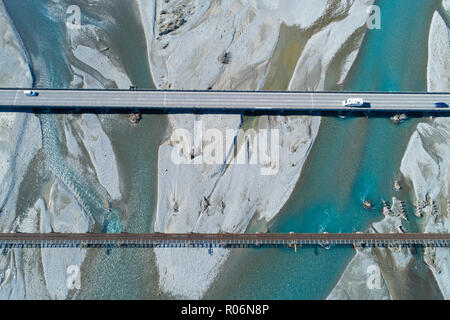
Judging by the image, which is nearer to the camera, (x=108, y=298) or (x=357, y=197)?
(x=108, y=298)

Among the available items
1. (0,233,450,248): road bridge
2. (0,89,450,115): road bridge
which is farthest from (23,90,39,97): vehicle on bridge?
(0,233,450,248): road bridge

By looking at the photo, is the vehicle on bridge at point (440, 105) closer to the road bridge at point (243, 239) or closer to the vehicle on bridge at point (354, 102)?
the vehicle on bridge at point (354, 102)

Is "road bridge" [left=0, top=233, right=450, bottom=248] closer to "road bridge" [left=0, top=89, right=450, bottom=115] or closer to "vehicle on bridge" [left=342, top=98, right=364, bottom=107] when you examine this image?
"road bridge" [left=0, top=89, right=450, bottom=115]

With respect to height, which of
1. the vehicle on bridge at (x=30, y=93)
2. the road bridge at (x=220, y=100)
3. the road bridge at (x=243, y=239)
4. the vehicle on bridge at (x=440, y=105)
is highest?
the vehicle on bridge at (x=30, y=93)

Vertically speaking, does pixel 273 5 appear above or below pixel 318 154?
above

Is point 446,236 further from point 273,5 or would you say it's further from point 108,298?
point 108,298

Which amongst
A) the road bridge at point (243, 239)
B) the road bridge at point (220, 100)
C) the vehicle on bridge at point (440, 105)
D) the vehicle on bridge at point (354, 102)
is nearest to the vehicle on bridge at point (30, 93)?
the road bridge at point (220, 100)

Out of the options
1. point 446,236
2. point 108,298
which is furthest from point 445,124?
point 108,298
